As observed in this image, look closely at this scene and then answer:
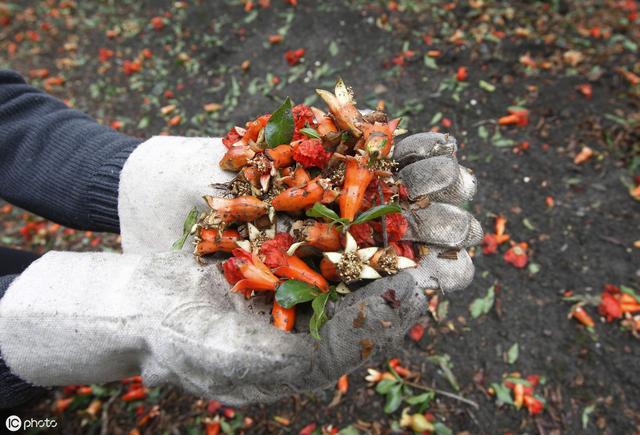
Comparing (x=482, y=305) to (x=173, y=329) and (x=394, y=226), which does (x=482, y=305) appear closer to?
(x=394, y=226)

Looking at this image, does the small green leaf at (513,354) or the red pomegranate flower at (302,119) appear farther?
the small green leaf at (513,354)

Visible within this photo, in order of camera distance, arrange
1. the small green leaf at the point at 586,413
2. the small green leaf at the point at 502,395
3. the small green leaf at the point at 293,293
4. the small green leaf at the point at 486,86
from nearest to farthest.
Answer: the small green leaf at the point at 293,293
the small green leaf at the point at 586,413
the small green leaf at the point at 502,395
the small green leaf at the point at 486,86

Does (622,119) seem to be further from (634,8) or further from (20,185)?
(20,185)

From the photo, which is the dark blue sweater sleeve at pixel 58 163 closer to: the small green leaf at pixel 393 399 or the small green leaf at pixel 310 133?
the small green leaf at pixel 310 133

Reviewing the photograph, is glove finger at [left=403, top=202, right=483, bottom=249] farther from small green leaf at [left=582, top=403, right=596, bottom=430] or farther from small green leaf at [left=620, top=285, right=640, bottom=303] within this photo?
small green leaf at [left=620, top=285, right=640, bottom=303]

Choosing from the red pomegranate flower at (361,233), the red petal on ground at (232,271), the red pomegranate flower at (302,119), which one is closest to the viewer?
the red petal on ground at (232,271)

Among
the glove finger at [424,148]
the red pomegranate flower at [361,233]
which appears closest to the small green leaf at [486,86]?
the glove finger at [424,148]
